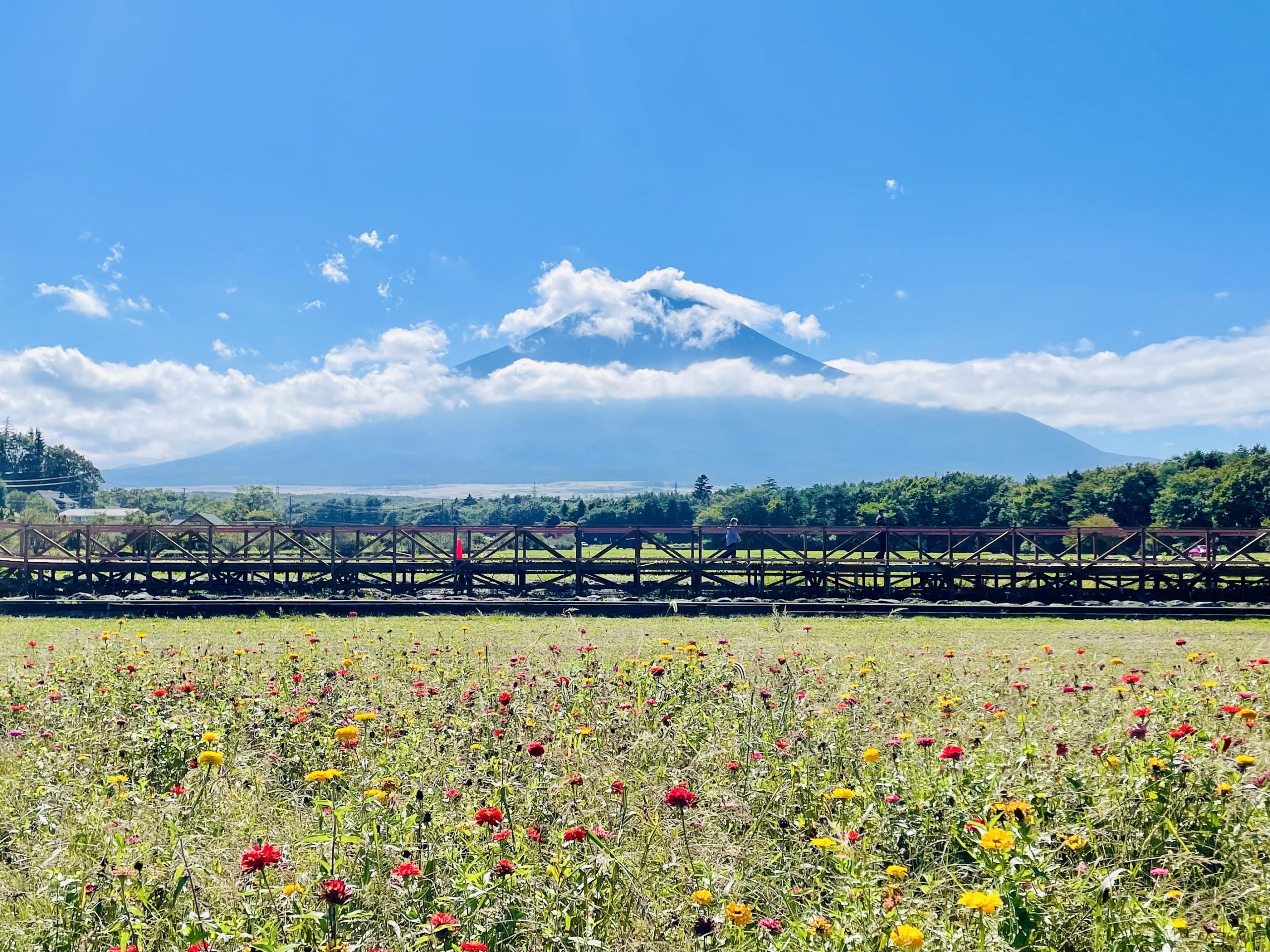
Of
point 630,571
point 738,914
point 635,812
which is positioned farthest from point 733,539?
point 738,914

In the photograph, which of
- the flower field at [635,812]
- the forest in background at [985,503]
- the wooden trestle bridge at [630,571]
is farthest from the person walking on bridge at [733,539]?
the forest in background at [985,503]

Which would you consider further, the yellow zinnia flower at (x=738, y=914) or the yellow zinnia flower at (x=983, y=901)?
the yellow zinnia flower at (x=738, y=914)

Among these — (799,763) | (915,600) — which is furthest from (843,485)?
(799,763)

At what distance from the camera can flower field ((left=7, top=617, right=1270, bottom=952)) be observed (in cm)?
326

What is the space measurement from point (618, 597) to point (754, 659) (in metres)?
11.8

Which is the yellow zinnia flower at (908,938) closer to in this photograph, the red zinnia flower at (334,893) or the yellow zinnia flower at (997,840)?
the yellow zinnia flower at (997,840)

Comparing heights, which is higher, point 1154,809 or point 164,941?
point 1154,809

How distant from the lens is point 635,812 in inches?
162

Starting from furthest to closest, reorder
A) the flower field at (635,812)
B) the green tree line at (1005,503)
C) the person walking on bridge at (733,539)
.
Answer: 1. the green tree line at (1005,503)
2. the person walking on bridge at (733,539)
3. the flower field at (635,812)

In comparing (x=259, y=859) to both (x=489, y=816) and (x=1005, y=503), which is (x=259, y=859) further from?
(x=1005, y=503)

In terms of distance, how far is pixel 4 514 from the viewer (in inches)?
2702

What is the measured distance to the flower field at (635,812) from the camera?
10.7 feet

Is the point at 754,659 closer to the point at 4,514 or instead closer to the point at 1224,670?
the point at 1224,670

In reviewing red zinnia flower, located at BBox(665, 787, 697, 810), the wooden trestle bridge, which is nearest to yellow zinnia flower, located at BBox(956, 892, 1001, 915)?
red zinnia flower, located at BBox(665, 787, 697, 810)
